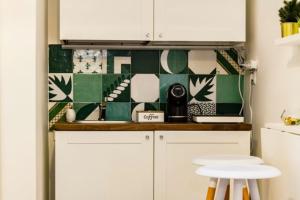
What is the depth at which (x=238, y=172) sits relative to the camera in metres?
2.30

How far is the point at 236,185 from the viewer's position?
2.37 metres

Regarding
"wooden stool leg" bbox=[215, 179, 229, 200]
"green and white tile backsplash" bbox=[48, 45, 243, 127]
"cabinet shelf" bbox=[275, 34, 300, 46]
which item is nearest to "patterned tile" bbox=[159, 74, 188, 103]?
"green and white tile backsplash" bbox=[48, 45, 243, 127]

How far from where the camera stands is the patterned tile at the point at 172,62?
405 centimetres

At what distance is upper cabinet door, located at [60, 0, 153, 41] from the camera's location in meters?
3.60

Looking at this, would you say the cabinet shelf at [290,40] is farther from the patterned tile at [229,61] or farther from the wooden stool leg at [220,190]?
the patterned tile at [229,61]

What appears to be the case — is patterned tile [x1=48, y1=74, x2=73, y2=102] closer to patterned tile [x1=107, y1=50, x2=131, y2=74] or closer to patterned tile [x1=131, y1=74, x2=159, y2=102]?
patterned tile [x1=107, y1=50, x2=131, y2=74]

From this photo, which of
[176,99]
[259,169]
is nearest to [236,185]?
[259,169]

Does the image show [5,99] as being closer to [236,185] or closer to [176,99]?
[176,99]

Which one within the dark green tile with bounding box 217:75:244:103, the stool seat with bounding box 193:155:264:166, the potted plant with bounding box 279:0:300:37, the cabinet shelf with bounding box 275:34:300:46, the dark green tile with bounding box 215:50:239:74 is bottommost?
the stool seat with bounding box 193:155:264:166

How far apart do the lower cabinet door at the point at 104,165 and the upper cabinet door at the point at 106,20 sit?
71cm

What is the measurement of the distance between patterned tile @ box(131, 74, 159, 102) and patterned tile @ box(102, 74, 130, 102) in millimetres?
48

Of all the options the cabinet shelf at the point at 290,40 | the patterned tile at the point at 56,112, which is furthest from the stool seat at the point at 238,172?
the patterned tile at the point at 56,112

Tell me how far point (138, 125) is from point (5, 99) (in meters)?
0.92

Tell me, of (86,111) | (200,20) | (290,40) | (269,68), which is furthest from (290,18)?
(86,111)
